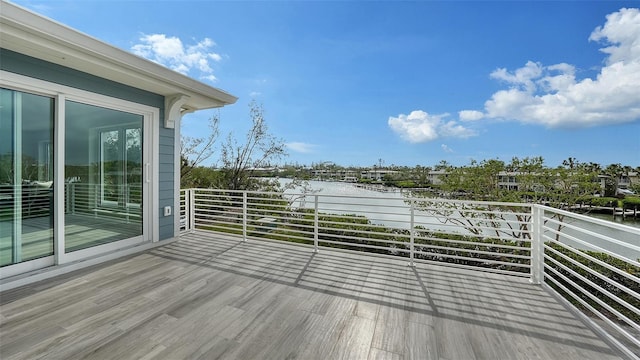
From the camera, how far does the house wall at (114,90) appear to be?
247 cm

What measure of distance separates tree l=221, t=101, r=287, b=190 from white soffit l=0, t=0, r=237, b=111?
4.58 meters

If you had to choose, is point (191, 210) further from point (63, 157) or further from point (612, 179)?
point (612, 179)

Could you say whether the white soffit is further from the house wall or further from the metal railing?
the metal railing

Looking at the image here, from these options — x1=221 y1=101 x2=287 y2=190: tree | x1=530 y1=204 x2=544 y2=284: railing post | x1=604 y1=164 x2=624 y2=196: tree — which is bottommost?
x1=530 y1=204 x2=544 y2=284: railing post

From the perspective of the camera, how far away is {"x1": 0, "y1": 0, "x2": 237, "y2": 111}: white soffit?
2.01m

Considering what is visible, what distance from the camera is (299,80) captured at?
8117 millimetres

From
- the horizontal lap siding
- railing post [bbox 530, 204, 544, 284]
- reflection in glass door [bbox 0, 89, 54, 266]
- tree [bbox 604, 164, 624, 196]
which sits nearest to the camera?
reflection in glass door [bbox 0, 89, 54, 266]

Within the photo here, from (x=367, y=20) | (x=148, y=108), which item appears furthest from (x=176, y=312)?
(x=367, y=20)

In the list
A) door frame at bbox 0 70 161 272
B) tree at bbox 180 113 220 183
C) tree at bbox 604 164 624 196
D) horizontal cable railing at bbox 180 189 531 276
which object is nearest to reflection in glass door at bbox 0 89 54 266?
door frame at bbox 0 70 161 272

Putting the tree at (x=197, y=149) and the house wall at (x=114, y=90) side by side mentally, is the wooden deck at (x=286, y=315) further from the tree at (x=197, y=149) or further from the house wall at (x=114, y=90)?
the tree at (x=197, y=149)

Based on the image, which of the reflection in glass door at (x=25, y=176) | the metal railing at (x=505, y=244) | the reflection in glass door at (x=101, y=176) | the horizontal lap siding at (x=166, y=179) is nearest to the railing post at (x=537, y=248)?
the metal railing at (x=505, y=244)

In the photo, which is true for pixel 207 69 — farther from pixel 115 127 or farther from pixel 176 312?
pixel 176 312

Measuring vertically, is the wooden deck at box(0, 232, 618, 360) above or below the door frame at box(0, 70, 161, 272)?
below

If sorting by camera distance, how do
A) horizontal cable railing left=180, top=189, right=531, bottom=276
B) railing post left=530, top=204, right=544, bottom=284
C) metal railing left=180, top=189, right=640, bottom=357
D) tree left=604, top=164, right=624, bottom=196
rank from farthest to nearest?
tree left=604, top=164, right=624, bottom=196 < horizontal cable railing left=180, top=189, right=531, bottom=276 < railing post left=530, top=204, right=544, bottom=284 < metal railing left=180, top=189, right=640, bottom=357
